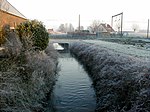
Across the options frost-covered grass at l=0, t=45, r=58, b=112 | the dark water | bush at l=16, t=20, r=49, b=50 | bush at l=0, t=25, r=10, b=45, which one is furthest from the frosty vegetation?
bush at l=0, t=25, r=10, b=45

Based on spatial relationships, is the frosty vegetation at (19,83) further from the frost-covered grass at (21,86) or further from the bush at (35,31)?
the bush at (35,31)

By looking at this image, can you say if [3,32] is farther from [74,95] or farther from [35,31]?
[74,95]

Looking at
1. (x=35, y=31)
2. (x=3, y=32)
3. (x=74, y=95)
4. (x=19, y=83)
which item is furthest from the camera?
(x=3, y=32)

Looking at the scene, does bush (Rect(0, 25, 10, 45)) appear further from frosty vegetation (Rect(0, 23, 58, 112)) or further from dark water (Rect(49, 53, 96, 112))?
frosty vegetation (Rect(0, 23, 58, 112))

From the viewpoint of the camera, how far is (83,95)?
1193 centimetres

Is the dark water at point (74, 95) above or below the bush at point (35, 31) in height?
below

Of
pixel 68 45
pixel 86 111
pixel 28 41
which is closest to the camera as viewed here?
pixel 86 111

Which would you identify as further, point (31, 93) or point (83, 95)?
point (83, 95)

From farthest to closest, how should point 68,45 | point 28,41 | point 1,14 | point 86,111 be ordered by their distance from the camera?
point 68,45, point 1,14, point 28,41, point 86,111

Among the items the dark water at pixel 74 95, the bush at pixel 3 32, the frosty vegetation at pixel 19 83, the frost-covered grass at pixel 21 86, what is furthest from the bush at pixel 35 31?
the frost-covered grass at pixel 21 86

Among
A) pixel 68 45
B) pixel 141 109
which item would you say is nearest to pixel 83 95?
pixel 141 109

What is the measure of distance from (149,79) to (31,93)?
164 inches

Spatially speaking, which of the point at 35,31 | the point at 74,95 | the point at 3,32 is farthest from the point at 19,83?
the point at 3,32

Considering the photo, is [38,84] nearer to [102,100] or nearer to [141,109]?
[102,100]
